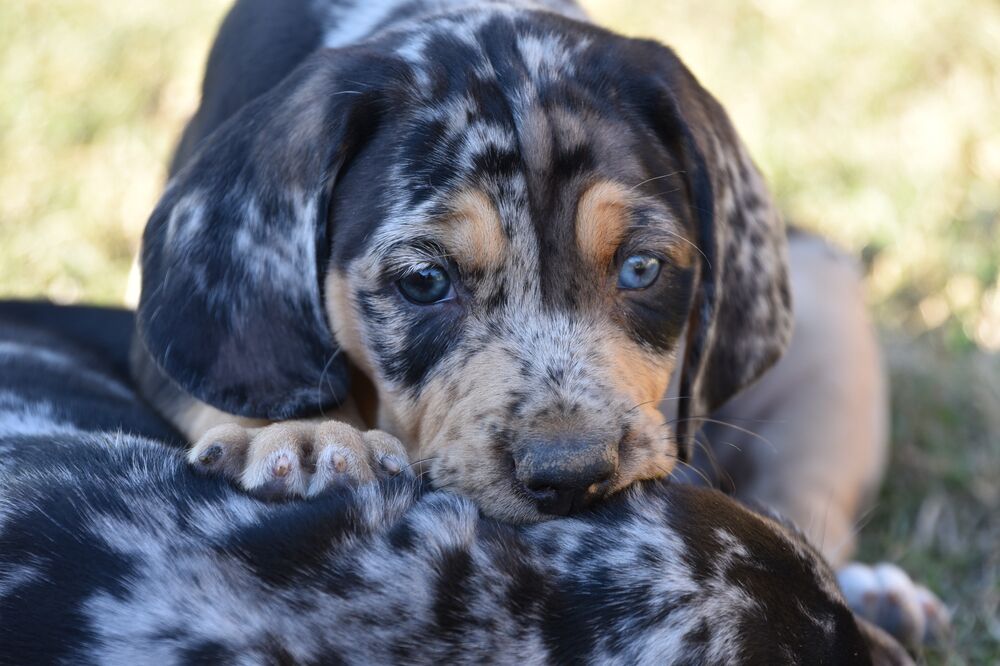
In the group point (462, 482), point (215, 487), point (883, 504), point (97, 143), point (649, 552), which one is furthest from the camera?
point (97, 143)

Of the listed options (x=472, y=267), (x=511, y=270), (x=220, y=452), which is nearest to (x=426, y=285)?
(x=472, y=267)

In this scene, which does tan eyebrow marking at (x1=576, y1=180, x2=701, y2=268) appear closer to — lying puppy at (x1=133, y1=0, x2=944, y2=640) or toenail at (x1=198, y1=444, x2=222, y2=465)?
lying puppy at (x1=133, y1=0, x2=944, y2=640)

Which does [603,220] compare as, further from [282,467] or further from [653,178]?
[282,467]

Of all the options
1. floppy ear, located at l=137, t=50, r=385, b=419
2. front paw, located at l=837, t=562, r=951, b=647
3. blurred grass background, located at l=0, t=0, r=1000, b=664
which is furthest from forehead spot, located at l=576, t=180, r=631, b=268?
blurred grass background, located at l=0, t=0, r=1000, b=664

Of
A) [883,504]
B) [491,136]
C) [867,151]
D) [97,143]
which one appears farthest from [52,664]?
[867,151]

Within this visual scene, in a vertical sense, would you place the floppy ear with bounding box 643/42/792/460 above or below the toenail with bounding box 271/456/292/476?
above

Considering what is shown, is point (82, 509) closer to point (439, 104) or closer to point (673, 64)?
point (439, 104)

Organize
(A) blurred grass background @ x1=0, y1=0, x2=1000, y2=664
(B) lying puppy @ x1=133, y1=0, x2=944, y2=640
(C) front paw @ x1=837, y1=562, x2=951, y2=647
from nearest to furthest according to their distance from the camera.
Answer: (B) lying puppy @ x1=133, y1=0, x2=944, y2=640
(C) front paw @ x1=837, y1=562, x2=951, y2=647
(A) blurred grass background @ x1=0, y1=0, x2=1000, y2=664

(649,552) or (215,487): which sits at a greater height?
(649,552)
